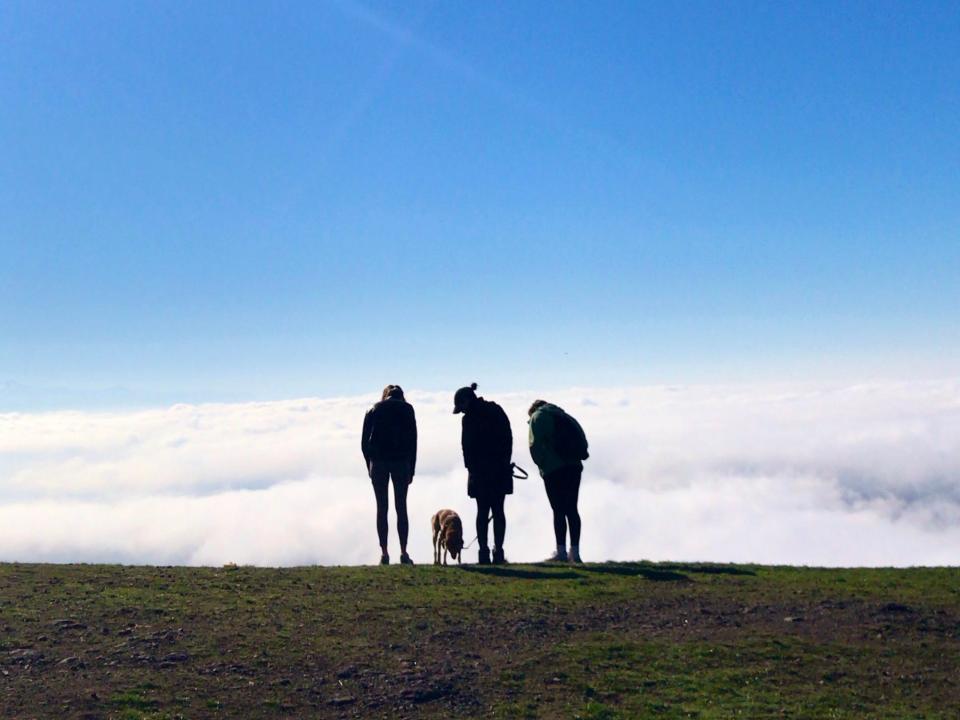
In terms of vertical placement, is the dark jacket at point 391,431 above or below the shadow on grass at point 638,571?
above

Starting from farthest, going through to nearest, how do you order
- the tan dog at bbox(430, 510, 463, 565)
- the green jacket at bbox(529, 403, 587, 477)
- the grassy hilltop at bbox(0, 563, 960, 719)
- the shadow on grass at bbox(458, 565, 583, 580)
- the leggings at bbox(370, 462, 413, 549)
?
the tan dog at bbox(430, 510, 463, 565), the leggings at bbox(370, 462, 413, 549), the green jacket at bbox(529, 403, 587, 477), the shadow on grass at bbox(458, 565, 583, 580), the grassy hilltop at bbox(0, 563, 960, 719)

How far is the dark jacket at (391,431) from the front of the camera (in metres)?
15.6

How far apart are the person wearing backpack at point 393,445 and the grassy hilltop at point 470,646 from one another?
2384mm

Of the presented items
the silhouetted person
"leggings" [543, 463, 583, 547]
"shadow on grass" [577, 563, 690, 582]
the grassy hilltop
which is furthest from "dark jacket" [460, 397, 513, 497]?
the grassy hilltop

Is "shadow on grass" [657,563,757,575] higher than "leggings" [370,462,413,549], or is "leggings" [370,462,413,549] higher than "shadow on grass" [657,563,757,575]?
"leggings" [370,462,413,549]

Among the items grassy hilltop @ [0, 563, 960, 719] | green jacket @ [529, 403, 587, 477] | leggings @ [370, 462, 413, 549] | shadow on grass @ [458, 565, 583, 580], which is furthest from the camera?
leggings @ [370, 462, 413, 549]

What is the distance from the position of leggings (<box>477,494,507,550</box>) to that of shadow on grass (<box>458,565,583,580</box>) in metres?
0.79

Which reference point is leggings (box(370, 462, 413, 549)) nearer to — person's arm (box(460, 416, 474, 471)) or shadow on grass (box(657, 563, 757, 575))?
person's arm (box(460, 416, 474, 471))

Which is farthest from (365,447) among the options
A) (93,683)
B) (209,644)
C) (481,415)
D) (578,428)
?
(93,683)

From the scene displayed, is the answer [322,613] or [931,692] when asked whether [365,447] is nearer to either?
[322,613]

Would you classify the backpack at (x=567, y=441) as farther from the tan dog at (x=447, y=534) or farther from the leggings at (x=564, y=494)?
the tan dog at (x=447, y=534)

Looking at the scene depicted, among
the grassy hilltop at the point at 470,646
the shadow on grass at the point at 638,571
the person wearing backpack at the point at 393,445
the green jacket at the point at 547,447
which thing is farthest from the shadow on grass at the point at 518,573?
the green jacket at the point at 547,447

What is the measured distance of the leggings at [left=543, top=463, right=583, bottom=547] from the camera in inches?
608

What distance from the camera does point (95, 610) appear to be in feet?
36.3
